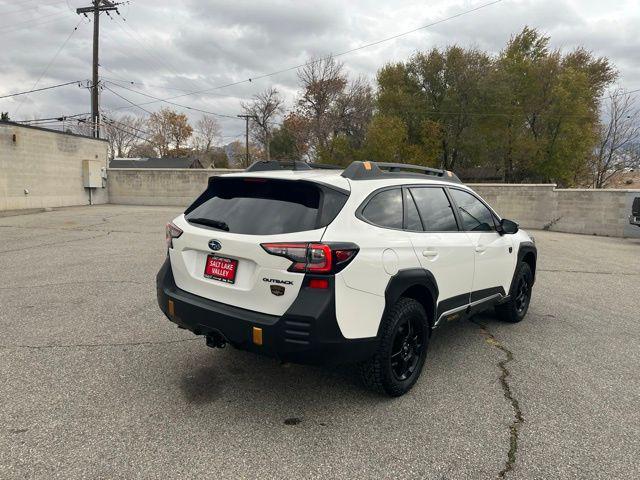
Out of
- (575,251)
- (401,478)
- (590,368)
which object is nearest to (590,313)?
(590,368)

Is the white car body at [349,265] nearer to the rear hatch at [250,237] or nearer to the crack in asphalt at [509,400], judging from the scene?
the rear hatch at [250,237]

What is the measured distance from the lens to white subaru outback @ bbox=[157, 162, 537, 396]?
2.63 metres

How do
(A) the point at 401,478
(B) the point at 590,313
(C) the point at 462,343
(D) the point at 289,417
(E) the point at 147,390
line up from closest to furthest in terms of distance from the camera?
(A) the point at 401,478, (D) the point at 289,417, (E) the point at 147,390, (C) the point at 462,343, (B) the point at 590,313

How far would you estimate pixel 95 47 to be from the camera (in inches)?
1017

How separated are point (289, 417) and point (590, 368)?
2796mm

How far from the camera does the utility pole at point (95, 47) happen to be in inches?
993

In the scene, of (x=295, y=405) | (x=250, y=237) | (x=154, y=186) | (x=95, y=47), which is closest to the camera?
(x=250, y=237)

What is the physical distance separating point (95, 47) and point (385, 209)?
29006 mm

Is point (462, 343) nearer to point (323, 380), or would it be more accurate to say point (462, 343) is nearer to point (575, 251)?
point (323, 380)

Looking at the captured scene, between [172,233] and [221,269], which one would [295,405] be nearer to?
[221,269]

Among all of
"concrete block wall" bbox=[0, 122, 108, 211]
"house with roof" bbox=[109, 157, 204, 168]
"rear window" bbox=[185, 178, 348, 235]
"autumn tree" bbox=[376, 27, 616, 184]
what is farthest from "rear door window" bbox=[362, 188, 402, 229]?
"house with roof" bbox=[109, 157, 204, 168]

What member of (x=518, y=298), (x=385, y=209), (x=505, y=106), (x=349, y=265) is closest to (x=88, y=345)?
(x=349, y=265)

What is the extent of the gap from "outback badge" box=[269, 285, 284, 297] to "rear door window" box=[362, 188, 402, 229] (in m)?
0.78

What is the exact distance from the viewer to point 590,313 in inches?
220
